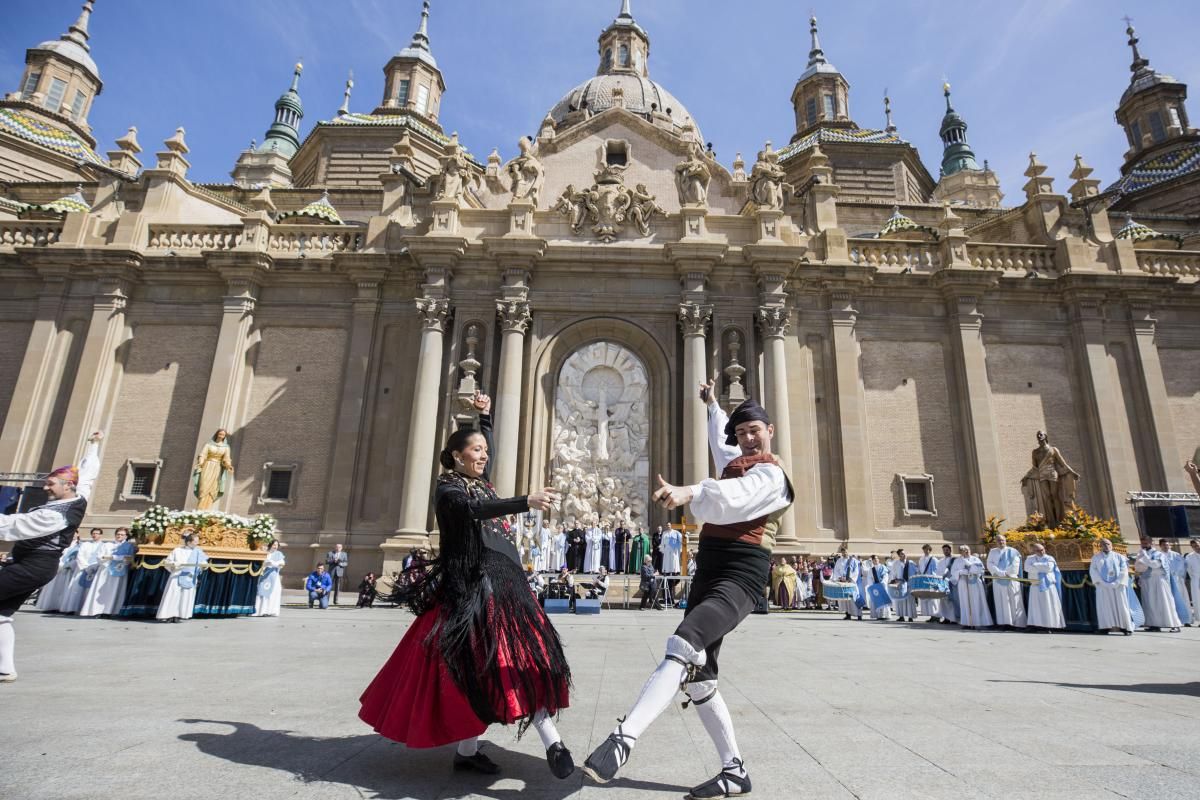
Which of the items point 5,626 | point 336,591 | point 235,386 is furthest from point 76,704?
point 235,386

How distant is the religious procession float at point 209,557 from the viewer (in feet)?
40.7

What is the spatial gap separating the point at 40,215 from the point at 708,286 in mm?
27204

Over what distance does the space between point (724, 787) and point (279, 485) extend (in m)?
21.9

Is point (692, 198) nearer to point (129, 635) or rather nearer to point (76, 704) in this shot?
point (129, 635)

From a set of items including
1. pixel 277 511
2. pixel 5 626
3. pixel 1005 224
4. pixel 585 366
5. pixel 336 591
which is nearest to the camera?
pixel 5 626

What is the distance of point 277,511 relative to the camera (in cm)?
2142

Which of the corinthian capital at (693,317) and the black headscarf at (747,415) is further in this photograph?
the corinthian capital at (693,317)

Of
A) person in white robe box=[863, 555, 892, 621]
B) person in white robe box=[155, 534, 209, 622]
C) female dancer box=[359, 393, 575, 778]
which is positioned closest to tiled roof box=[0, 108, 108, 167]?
person in white robe box=[155, 534, 209, 622]

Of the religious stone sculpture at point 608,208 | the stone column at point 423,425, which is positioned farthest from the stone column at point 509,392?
the religious stone sculpture at point 608,208

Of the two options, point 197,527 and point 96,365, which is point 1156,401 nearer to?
point 197,527

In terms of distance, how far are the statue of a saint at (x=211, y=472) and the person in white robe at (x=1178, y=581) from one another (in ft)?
73.9

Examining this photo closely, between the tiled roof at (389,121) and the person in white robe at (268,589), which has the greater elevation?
the tiled roof at (389,121)

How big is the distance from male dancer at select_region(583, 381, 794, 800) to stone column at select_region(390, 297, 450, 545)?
665 inches

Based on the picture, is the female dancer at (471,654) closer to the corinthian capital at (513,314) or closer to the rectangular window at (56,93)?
the corinthian capital at (513,314)
